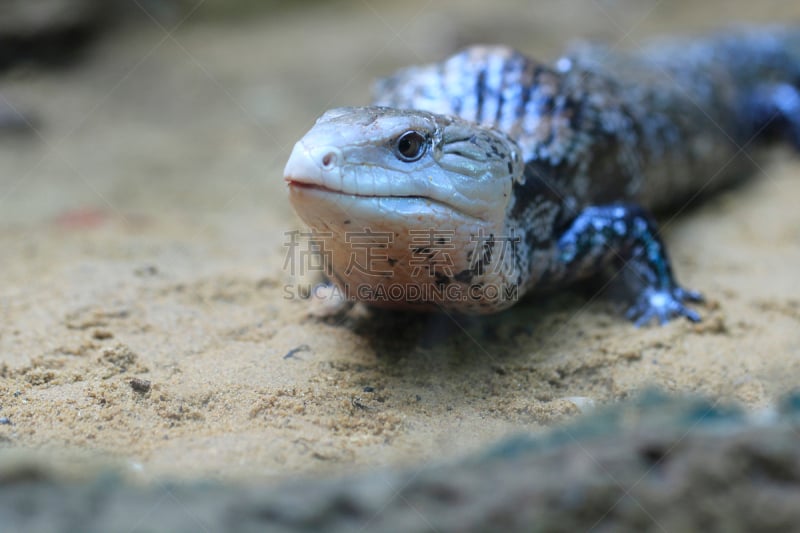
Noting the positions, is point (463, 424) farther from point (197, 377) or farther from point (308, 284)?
point (308, 284)

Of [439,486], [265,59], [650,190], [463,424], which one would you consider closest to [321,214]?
[463,424]

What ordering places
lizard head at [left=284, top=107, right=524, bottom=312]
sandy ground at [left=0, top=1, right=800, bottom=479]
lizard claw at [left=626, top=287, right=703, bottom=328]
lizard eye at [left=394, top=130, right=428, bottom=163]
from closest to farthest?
sandy ground at [left=0, top=1, right=800, bottom=479] < lizard head at [left=284, top=107, right=524, bottom=312] < lizard eye at [left=394, top=130, right=428, bottom=163] < lizard claw at [left=626, top=287, right=703, bottom=328]

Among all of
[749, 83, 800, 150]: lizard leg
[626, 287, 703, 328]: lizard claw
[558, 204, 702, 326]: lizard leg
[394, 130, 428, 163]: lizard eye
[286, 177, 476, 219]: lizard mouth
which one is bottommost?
[626, 287, 703, 328]: lizard claw

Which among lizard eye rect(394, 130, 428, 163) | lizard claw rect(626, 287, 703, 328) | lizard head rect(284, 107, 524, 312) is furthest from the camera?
lizard claw rect(626, 287, 703, 328)

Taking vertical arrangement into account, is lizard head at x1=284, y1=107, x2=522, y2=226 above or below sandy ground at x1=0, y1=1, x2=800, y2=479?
above

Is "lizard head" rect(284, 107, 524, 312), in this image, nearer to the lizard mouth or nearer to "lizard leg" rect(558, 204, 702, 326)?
the lizard mouth

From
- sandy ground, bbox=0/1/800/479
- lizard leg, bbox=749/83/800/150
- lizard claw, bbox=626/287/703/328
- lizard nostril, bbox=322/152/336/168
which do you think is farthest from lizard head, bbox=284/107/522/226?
lizard leg, bbox=749/83/800/150

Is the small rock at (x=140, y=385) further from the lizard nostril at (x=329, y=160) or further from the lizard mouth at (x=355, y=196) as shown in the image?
the lizard nostril at (x=329, y=160)
